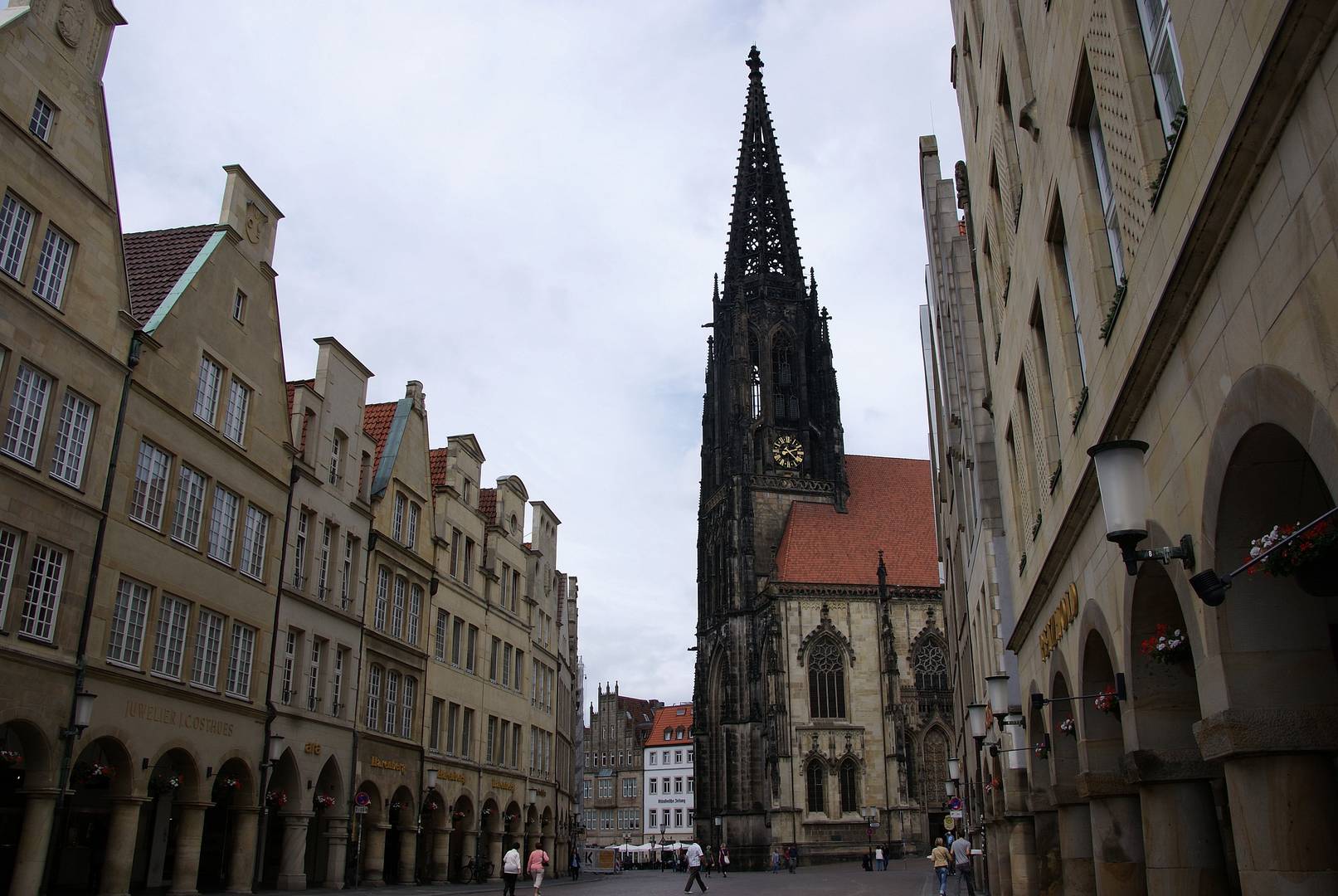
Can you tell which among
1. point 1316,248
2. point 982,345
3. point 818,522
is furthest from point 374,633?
point 818,522

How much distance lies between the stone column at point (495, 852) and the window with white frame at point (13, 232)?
1071 inches

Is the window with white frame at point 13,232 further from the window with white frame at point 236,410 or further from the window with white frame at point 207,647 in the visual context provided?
the window with white frame at point 207,647

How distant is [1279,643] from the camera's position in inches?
260

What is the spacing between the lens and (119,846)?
18.8m

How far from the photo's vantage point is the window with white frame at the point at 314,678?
86.6ft

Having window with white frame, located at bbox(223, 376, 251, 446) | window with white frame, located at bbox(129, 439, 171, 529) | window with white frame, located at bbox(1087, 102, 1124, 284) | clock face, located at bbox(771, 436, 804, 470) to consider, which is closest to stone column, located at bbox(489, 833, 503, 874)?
window with white frame, located at bbox(223, 376, 251, 446)

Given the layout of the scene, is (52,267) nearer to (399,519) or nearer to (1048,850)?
(399,519)

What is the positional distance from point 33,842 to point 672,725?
355 feet

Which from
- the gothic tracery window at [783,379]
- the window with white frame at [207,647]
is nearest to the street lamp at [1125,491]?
the window with white frame at [207,647]

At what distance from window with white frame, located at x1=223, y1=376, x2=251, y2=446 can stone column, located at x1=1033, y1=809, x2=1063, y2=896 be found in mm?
→ 17522

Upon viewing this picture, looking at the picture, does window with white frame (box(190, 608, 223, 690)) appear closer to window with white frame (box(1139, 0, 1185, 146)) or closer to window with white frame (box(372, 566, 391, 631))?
window with white frame (box(372, 566, 391, 631))

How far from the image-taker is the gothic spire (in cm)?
8468

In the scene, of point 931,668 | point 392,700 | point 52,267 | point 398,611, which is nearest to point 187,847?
point 392,700

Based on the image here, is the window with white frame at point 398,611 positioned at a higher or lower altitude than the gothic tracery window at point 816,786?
higher
